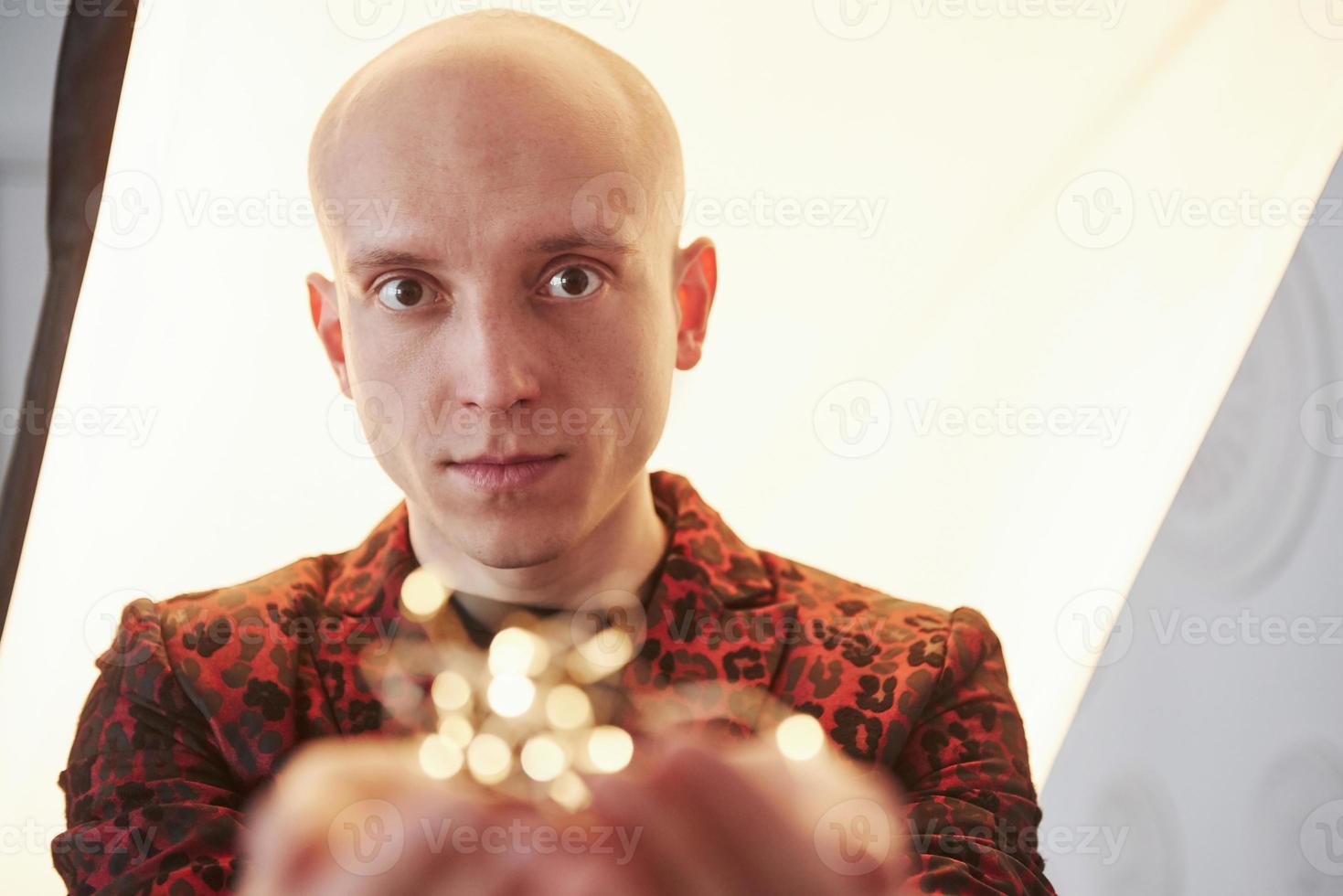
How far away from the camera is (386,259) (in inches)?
47.1

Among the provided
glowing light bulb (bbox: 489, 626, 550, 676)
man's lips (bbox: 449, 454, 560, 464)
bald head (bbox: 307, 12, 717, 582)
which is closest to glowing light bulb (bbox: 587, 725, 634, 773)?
glowing light bulb (bbox: 489, 626, 550, 676)

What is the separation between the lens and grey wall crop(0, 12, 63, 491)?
159 cm

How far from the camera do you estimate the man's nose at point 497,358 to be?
1.16m

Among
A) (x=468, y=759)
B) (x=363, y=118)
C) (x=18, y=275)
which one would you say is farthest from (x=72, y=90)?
(x=468, y=759)

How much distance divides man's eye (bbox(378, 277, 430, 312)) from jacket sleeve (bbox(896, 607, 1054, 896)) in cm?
71

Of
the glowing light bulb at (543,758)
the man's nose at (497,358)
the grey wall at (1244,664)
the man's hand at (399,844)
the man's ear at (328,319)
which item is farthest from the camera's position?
the grey wall at (1244,664)

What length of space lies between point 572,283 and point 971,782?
68 centimetres

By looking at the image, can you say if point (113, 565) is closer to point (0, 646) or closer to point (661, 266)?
point (0, 646)

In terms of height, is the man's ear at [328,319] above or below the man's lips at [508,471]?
above

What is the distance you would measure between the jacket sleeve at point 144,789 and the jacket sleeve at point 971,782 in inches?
28.1

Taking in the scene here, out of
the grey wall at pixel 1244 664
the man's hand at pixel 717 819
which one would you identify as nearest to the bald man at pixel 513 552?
the man's hand at pixel 717 819

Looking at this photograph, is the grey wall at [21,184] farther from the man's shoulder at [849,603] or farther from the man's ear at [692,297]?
the man's shoulder at [849,603]

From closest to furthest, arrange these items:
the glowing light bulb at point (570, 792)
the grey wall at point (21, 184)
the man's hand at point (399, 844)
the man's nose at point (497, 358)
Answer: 1. the man's hand at point (399, 844)
2. the glowing light bulb at point (570, 792)
3. the man's nose at point (497, 358)
4. the grey wall at point (21, 184)

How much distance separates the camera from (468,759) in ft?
4.38
